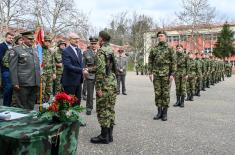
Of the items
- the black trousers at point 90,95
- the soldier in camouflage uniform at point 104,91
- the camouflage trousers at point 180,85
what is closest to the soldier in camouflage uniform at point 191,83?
the camouflage trousers at point 180,85

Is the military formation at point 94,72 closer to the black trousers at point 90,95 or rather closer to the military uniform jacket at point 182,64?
the black trousers at point 90,95

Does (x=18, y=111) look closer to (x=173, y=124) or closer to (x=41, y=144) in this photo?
(x=41, y=144)

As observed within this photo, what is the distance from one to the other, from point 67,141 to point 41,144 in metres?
0.34

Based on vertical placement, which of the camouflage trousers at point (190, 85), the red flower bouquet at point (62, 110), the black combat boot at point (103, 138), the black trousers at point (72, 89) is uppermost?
the red flower bouquet at point (62, 110)

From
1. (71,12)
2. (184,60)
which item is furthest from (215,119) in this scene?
(71,12)

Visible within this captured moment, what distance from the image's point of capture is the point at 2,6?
35.5 m

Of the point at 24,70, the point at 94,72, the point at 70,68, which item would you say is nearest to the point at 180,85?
the point at 70,68

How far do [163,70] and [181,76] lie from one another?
3143mm

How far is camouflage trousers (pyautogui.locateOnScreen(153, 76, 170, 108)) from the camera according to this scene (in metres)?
8.06

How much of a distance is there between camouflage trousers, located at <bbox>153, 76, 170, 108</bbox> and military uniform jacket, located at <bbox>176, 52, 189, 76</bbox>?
3.09 meters

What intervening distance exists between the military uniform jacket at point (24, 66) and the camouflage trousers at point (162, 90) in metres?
2.98

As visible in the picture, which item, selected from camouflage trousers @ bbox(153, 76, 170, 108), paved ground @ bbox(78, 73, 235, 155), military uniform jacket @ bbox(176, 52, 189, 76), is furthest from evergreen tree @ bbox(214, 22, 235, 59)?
camouflage trousers @ bbox(153, 76, 170, 108)

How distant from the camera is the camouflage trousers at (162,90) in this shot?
8.06 metres

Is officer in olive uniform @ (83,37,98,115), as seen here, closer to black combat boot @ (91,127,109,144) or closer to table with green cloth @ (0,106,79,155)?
black combat boot @ (91,127,109,144)
